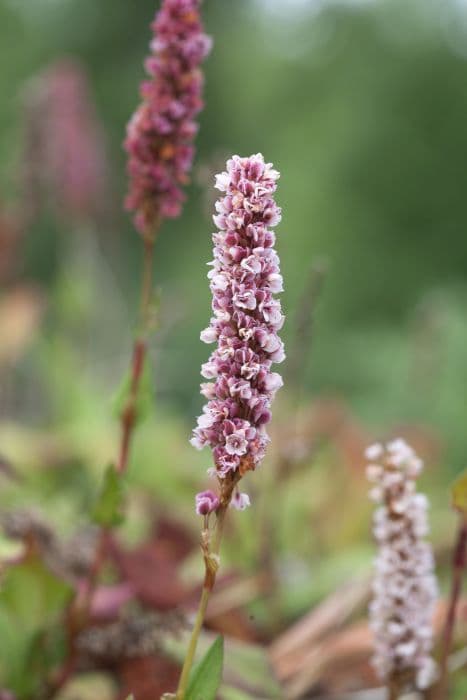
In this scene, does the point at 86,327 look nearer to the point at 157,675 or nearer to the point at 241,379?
the point at 157,675

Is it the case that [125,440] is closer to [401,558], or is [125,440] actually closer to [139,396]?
[139,396]

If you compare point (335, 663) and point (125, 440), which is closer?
point (125, 440)

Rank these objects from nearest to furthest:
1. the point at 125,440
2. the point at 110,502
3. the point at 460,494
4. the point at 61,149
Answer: the point at 460,494 < the point at 110,502 < the point at 125,440 < the point at 61,149

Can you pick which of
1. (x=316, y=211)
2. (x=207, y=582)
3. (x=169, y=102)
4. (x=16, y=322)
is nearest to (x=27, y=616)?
(x=207, y=582)

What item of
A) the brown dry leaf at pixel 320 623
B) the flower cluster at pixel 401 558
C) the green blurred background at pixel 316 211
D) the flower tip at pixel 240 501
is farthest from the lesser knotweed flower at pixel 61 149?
the flower tip at pixel 240 501

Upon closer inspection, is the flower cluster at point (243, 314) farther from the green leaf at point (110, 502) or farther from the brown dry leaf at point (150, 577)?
the brown dry leaf at point (150, 577)

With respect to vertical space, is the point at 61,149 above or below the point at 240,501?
above

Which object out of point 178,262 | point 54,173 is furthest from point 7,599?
point 178,262
